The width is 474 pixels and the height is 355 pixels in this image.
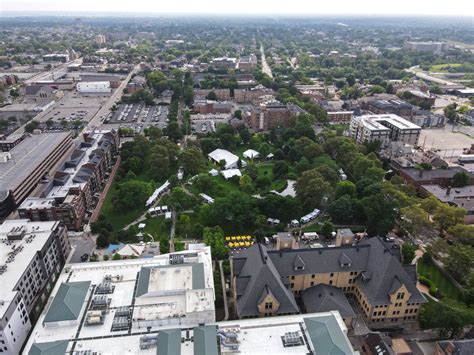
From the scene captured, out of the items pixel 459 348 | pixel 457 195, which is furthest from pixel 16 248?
pixel 457 195

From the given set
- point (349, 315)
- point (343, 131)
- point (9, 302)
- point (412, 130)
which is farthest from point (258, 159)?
point (9, 302)

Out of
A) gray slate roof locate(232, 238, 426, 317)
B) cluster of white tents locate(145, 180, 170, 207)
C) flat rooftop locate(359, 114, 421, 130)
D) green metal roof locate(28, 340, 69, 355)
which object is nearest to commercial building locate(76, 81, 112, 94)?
cluster of white tents locate(145, 180, 170, 207)

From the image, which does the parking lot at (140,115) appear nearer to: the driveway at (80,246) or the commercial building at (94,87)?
the commercial building at (94,87)

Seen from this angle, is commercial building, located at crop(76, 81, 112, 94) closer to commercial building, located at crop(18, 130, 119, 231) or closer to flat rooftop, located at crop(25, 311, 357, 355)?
commercial building, located at crop(18, 130, 119, 231)

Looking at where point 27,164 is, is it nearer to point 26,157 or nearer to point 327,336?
point 26,157

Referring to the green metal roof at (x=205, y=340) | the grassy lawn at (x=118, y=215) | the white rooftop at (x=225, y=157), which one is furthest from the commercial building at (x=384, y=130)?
the green metal roof at (x=205, y=340)
